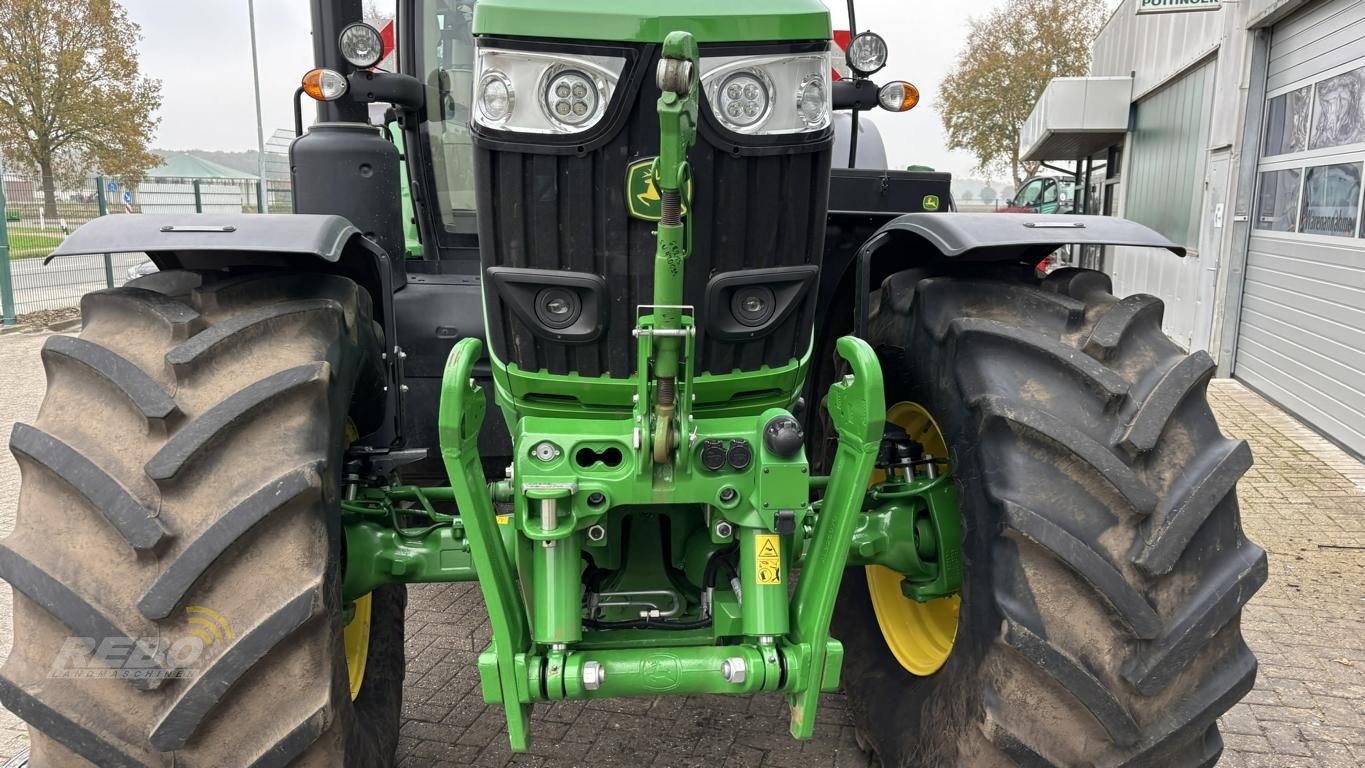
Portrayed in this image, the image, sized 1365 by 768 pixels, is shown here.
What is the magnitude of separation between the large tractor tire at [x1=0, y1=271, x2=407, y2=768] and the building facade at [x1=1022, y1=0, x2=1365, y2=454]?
24.6 feet

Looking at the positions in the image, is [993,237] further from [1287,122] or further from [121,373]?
[1287,122]

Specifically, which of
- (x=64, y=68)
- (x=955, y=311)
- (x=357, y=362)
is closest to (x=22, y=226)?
(x=357, y=362)

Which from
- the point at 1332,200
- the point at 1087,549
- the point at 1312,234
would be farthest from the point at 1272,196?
the point at 1087,549

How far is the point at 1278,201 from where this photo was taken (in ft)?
30.6

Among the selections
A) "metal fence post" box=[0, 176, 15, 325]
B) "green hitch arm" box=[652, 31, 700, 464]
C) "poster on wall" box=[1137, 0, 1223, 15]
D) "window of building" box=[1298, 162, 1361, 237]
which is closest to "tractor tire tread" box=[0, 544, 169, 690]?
"green hitch arm" box=[652, 31, 700, 464]

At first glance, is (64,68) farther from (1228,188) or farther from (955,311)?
(955,311)

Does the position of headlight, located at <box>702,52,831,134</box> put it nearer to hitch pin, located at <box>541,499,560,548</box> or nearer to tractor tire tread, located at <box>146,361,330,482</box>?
hitch pin, located at <box>541,499,560,548</box>

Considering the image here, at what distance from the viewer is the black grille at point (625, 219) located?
222 centimetres

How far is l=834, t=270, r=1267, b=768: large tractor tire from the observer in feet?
6.98

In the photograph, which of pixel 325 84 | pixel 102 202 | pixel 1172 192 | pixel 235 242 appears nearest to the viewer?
pixel 235 242

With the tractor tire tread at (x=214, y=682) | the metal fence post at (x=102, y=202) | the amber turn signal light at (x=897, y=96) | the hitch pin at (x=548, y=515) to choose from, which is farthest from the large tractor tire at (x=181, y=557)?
the metal fence post at (x=102, y=202)

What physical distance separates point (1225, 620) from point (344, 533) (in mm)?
2018

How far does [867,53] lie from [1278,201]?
7.87 meters

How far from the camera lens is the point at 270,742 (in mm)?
1975
